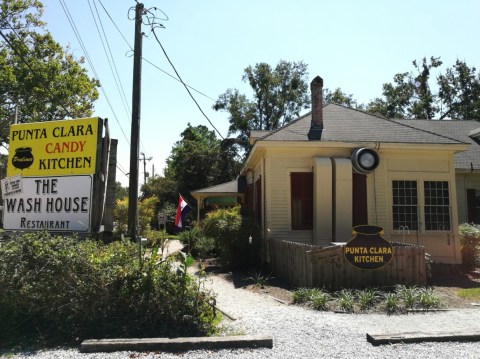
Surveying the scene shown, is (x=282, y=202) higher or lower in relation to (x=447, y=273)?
higher

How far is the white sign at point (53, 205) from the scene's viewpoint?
7250 millimetres

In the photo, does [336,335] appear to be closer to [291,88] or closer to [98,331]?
[98,331]

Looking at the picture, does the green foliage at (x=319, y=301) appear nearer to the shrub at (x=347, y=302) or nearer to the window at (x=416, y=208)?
the shrub at (x=347, y=302)

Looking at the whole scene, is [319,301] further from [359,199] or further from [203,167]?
[203,167]

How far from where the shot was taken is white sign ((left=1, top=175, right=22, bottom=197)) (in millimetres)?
7557

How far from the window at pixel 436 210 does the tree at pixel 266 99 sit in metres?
32.2

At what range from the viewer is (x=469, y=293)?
381 inches

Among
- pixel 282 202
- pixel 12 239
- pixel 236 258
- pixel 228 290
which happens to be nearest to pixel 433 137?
pixel 282 202

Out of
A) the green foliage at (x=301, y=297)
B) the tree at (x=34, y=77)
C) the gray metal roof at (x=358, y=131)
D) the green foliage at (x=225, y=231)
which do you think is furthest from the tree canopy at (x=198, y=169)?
the green foliage at (x=301, y=297)

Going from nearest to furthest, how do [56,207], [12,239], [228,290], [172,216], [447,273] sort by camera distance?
[12,239], [56,207], [228,290], [447,273], [172,216]

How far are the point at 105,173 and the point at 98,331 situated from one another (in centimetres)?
288

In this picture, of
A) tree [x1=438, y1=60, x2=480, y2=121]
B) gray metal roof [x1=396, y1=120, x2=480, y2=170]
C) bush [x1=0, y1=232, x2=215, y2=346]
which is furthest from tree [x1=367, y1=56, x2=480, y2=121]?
bush [x1=0, y1=232, x2=215, y2=346]

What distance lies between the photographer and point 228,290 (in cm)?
1002

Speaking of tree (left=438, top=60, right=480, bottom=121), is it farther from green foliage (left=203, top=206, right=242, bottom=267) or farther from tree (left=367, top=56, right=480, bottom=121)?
green foliage (left=203, top=206, right=242, bottom=267)
